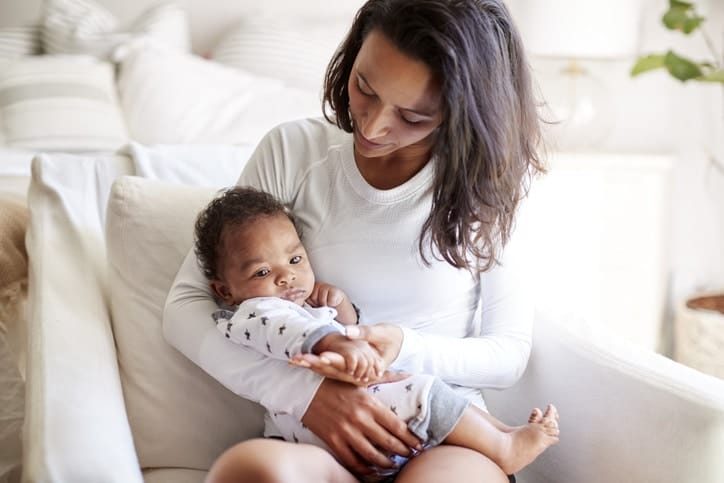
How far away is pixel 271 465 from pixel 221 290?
0.36 meters

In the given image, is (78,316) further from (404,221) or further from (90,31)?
(90,31)

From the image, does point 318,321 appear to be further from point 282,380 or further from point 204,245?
point 204,245

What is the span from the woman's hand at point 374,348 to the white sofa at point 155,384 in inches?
10.0

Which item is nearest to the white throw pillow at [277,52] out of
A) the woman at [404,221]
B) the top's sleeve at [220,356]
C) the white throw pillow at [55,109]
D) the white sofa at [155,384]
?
the white throw pillow at [55,109]

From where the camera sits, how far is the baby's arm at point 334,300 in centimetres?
112

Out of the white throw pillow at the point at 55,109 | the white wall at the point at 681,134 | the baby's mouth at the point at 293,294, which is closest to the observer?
the baby's mouth at the point at 293,294

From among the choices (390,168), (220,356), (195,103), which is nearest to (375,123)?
(390,168)

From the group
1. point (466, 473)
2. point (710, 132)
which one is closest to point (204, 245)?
point (466, 473)

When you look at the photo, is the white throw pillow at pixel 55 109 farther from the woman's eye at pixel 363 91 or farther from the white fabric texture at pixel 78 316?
the woman's eye at pixel 363 91

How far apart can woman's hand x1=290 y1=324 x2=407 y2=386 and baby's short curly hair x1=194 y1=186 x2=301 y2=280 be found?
24 centimetres

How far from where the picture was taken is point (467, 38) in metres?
1.02

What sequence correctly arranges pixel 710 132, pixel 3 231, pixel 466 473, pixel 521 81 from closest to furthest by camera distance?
1. pixel 466 473
2. pixel 521 81
3. pixel 3 231
4. pixel 710 132

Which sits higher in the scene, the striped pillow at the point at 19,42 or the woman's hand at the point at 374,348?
the striped pillow at the point at 19,42

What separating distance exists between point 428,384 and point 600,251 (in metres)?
1.52
